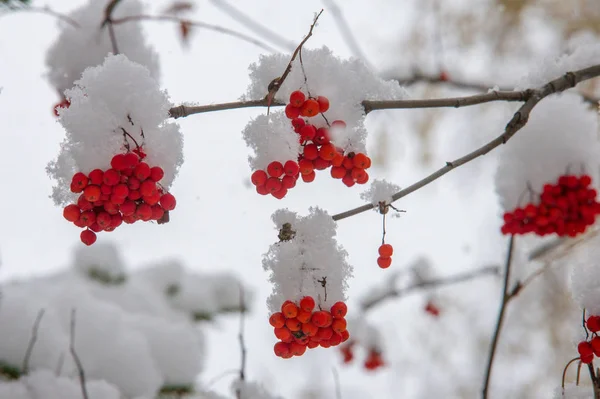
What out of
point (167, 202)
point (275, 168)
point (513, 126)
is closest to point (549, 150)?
point (513, 126)

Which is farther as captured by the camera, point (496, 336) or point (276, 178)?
point (496, 336)

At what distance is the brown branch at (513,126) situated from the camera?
1133 mm

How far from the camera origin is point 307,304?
112 cm

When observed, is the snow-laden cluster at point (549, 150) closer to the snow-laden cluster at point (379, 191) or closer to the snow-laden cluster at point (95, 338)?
the snow-laden cluster at point (379, 191)

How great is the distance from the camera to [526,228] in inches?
70.4

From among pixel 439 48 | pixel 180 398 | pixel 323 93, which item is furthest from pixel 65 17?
pixel 439 48

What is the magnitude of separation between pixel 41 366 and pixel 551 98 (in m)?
2.28

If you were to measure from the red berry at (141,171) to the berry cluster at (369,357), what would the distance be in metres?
3.20

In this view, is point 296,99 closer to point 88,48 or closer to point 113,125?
point 113,125

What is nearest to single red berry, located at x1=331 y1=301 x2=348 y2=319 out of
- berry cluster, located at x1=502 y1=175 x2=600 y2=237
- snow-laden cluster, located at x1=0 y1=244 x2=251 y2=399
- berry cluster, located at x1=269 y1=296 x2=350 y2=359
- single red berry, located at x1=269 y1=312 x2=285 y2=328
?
berry cluster, located at x1=269 y1=296 x2=350 y2=359

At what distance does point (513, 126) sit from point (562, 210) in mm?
655

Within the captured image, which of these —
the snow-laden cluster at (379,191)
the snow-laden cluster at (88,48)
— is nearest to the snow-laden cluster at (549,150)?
the snow-laden cluster at (379,191)

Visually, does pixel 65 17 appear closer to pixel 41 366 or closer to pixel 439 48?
pixel 41 366

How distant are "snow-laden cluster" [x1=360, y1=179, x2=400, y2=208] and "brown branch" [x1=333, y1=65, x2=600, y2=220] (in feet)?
0.29
